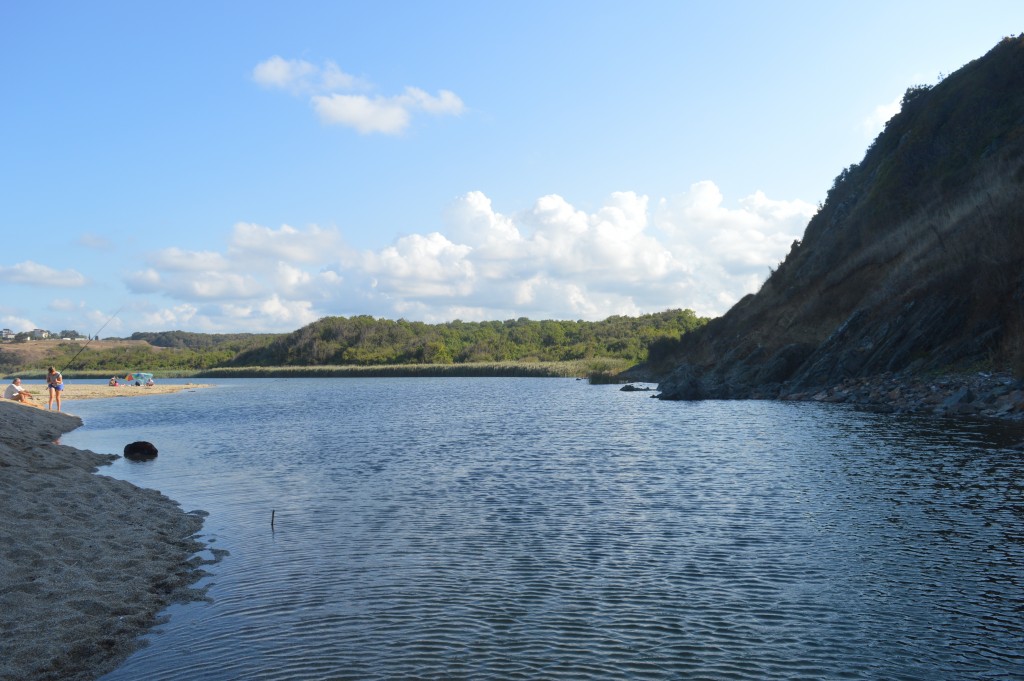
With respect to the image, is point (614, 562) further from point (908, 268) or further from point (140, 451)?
point (908, 268)

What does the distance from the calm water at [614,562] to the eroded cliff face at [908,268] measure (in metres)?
14.2

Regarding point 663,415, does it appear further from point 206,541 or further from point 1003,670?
point 1003,670

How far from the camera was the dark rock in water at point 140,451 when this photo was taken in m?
30.2

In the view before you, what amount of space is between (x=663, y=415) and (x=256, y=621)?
1449 inches

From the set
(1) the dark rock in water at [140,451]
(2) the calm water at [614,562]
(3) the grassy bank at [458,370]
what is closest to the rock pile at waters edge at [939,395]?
(2) the calm water at [614,562]

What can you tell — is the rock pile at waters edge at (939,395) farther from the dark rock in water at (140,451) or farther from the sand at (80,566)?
the dark rock in water at (140,451)

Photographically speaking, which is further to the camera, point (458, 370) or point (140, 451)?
point (458, 370)

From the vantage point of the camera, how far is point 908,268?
50.1 meters

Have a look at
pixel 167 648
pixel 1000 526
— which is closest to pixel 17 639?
pixel 167 648

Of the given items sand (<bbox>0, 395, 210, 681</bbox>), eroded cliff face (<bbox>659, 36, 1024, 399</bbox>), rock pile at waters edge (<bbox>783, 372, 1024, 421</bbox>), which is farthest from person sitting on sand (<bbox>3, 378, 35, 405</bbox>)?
rock pile at waters edge (<bbox>783, 372, 1024, 421</bbox>)

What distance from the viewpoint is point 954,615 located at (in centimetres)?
1090

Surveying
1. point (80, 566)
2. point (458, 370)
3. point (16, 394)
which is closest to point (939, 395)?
point (80, 566)

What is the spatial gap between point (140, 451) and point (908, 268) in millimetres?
47376

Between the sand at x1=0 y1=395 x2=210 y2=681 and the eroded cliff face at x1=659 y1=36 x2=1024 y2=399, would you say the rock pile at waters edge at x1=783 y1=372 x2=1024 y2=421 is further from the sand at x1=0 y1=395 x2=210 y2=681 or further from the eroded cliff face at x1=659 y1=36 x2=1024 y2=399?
the sand at x1=0 y1=395 x2=210 y2=681
